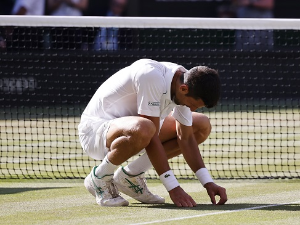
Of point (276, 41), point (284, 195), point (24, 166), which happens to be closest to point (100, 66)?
point (276, 41)

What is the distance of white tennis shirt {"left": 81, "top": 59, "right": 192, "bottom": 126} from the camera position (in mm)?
6223

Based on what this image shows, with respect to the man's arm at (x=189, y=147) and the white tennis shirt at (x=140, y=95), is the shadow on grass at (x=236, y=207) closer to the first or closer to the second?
the man's arm at (x=189, y=147)

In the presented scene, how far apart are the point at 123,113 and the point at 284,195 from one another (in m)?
1.58

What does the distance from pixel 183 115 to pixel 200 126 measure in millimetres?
317

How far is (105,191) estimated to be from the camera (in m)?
6.54

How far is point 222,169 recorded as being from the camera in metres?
9.29

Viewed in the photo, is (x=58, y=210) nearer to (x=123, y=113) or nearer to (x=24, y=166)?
(x=123, y=113)

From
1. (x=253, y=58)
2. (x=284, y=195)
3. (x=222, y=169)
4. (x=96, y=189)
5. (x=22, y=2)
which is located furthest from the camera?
(x=22, y=2)

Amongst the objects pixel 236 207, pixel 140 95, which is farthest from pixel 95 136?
pixel 236 207

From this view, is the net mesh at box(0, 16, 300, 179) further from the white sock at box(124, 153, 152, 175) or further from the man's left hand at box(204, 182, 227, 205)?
the man's left hand at box(204, 182, 227, 205)

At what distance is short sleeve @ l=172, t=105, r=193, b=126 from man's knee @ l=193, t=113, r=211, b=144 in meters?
0.21

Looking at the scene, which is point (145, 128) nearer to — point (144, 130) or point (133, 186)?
point (144, 130)

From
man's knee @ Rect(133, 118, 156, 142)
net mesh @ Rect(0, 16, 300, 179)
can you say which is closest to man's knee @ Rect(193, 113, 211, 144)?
man's knee @ Rect(133, 118, 156, 142)

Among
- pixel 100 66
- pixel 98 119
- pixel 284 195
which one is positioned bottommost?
pixel 100 66
